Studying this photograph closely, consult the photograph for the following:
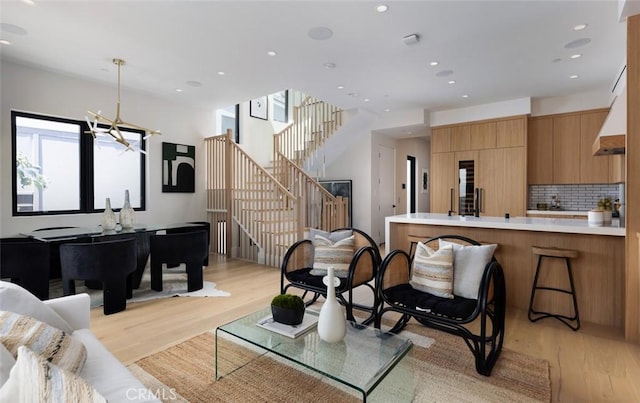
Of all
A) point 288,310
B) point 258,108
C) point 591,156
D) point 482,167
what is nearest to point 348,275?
point 288,310

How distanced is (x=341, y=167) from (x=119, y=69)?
4765mm

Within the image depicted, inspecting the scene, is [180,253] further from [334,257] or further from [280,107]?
[280,107]

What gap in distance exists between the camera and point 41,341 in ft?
4.33

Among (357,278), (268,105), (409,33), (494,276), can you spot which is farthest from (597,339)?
(268,105)

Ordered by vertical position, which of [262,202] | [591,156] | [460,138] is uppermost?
[460,138]

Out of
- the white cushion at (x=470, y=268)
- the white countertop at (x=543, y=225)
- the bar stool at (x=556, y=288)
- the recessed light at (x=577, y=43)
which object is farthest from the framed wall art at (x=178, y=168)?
the recessed light at (x=577, y=43)

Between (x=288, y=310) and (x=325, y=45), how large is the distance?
9.66ft

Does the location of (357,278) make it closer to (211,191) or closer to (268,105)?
(211,191)

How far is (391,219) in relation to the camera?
4.05 m

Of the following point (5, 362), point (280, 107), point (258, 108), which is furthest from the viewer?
point (280, 107)

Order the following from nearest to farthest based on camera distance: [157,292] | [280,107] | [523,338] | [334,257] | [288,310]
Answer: [288,310]
[523,338]
[334,257]
[157,292]
[280,107]

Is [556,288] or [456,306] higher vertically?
[456,306]

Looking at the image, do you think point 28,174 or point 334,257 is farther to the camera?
point 28,174

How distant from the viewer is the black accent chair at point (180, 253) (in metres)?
3.77
